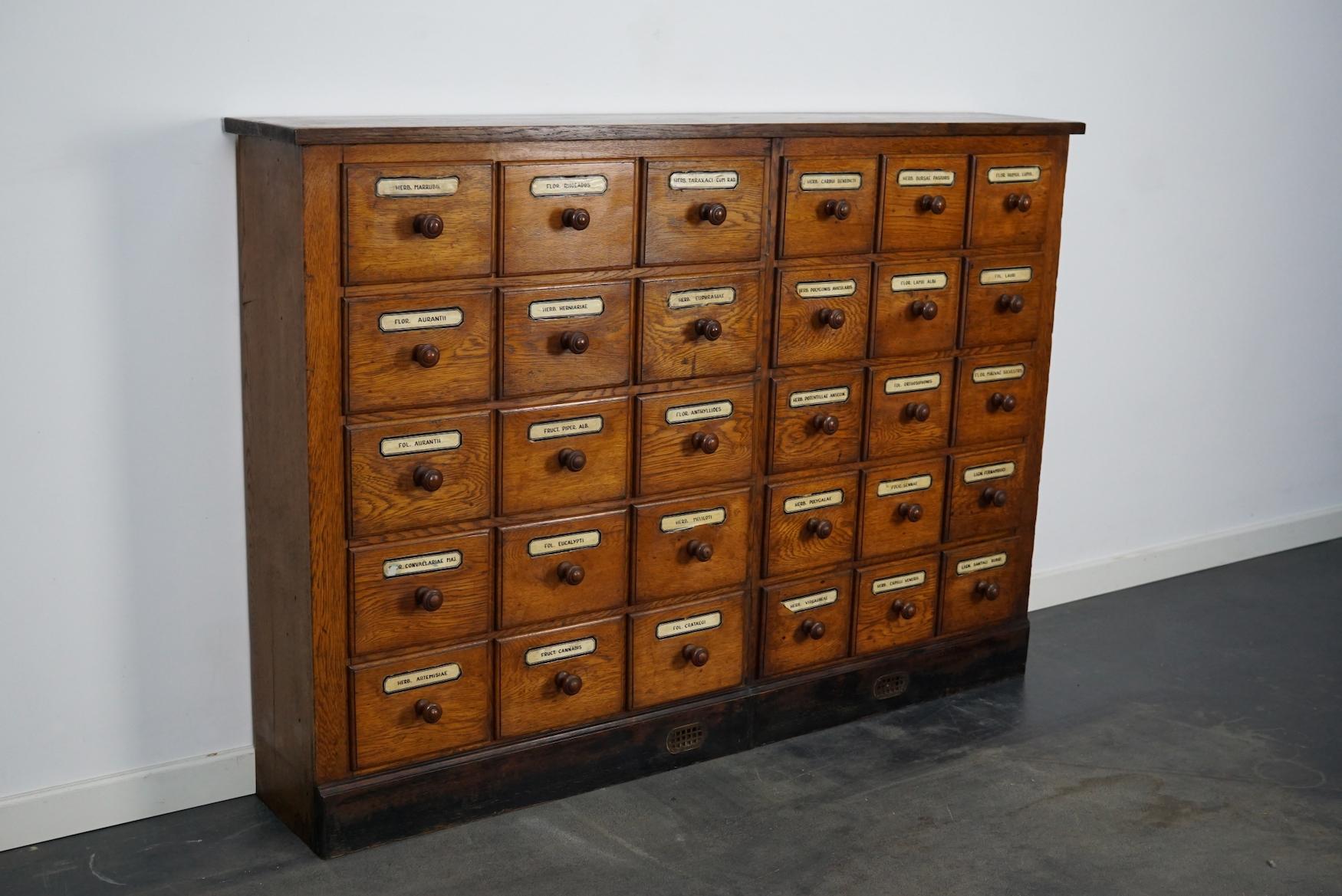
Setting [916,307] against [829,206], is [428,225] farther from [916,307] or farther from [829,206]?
[916,307]

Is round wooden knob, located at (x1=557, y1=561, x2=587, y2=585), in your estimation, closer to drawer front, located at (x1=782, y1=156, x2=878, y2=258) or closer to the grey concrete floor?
the grey concrete floor

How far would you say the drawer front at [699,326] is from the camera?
3.21m

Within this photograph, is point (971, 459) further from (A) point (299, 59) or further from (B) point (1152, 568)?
(A) point (299, 59)

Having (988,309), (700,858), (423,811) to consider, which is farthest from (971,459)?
(423,811)

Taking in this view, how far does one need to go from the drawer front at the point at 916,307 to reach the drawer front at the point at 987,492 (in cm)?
36

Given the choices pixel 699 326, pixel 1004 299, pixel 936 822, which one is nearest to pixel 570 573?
pixel 699 326

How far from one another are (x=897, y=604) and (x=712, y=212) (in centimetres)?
123

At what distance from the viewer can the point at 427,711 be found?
3100mm

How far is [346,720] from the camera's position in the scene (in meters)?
3.04

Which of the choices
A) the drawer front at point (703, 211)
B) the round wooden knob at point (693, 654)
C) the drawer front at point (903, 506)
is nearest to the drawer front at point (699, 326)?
the drawer front at point (703, 211)

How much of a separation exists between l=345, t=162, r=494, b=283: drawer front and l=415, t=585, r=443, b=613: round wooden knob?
64 cm

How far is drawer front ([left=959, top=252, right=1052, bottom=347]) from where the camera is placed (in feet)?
12.3

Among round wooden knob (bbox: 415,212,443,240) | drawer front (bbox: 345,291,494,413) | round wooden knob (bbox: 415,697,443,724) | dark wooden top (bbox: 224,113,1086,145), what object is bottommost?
round wooden knob (bbox: 415,697,443,724)

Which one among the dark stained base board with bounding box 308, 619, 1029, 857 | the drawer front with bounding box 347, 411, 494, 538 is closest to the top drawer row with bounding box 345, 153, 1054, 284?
the drawer front with bounding box 347, 411, 494, 538
